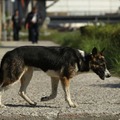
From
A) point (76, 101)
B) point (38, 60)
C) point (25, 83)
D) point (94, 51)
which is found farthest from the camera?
point (76, 101)

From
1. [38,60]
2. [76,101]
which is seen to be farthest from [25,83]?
[76,101]

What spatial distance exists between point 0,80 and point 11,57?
46 cm

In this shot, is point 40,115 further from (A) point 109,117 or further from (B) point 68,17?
(B) point 68,17

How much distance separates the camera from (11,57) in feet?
31.4

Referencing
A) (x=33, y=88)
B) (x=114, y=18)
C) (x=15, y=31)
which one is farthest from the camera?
(x=114, y=18)

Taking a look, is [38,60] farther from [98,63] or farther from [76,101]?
[76,101]

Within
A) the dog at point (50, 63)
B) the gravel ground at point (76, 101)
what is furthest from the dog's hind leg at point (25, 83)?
the dog at point (50, 63)

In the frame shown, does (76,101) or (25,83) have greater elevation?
(25,83)

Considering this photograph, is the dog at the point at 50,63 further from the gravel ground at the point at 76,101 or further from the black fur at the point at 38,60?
the gravel ground at the point at 76,101

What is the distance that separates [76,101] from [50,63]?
114cm

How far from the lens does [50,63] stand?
963 cm

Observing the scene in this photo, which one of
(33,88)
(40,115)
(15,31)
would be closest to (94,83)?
(33,88)

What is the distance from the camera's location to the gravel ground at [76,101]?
8961mm

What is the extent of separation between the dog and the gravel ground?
397 millimetres
